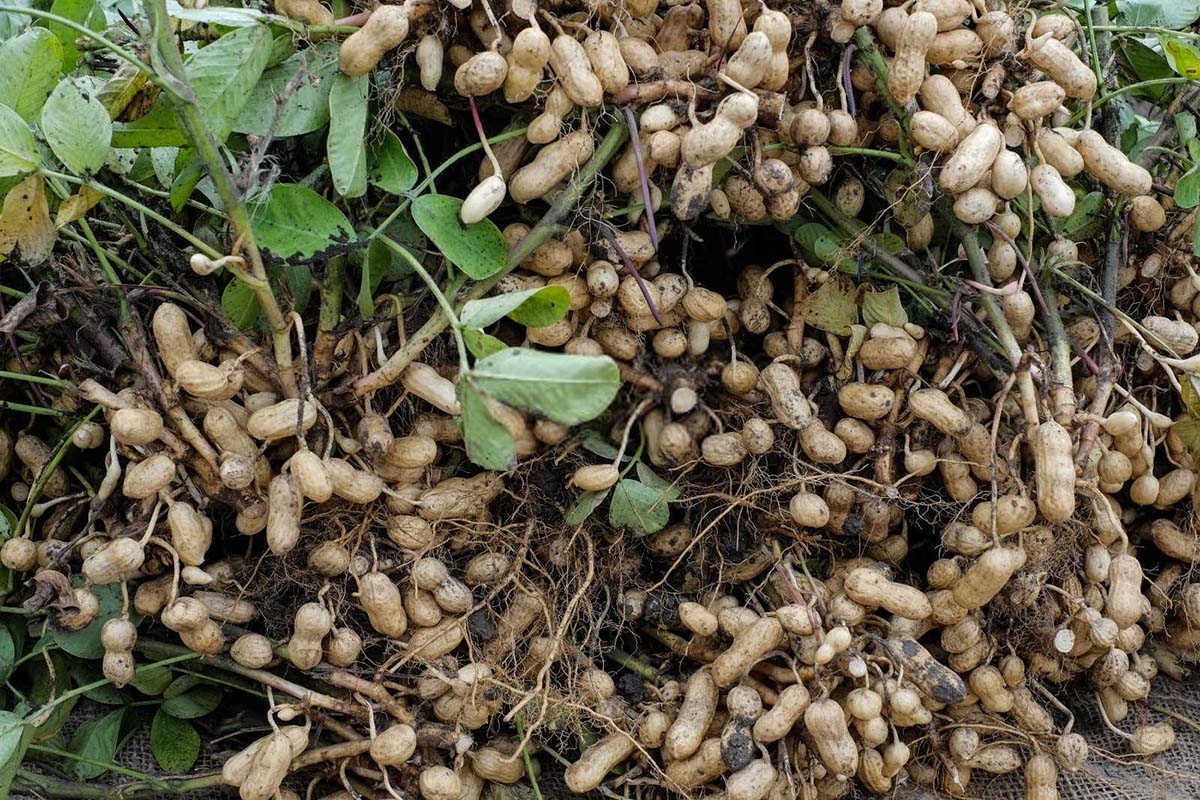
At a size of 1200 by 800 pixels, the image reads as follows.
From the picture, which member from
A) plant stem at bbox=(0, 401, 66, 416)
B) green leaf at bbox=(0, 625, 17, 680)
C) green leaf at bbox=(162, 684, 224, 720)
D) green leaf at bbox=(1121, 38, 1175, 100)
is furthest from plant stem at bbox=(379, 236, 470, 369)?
green leaf at bbox=(1121, 38, 1175, 100)

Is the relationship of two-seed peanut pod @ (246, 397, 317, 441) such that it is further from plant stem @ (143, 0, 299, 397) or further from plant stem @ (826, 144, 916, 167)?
plant stem @ (826, 144, 916, 167)

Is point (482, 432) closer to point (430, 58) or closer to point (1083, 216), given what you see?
point (430, 58)

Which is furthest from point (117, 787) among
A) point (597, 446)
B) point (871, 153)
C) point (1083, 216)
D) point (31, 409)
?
Answer: point (1083, 216)

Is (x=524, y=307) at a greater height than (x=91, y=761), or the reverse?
(x=524, y=307)

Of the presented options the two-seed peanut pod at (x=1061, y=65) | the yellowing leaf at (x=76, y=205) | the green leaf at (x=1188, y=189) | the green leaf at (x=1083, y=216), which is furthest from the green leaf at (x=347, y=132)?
the green leaf at (x=1188, y=189)

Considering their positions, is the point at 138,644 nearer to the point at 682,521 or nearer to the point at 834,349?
the point at 682,521

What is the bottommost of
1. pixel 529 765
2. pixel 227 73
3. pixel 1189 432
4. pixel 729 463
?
pixel 529 765

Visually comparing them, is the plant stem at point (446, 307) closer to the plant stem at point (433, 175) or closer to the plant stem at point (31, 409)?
the plant stem at point (433, 175)
